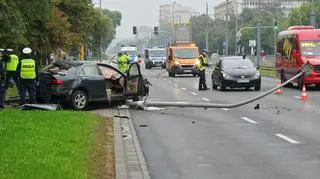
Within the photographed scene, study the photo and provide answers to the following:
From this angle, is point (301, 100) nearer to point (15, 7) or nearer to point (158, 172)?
point (15, 7)

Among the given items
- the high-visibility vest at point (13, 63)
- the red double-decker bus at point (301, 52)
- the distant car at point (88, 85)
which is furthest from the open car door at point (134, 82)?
the red double-decker bus at point (301, 52)

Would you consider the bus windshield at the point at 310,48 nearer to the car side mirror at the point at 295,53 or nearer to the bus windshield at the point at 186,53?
the car side mirror at the point at 295,53

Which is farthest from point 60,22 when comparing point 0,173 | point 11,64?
point 0,173

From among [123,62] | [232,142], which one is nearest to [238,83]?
[123,62]

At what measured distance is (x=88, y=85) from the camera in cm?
1933

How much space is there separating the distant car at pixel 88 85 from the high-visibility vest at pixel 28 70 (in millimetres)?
332

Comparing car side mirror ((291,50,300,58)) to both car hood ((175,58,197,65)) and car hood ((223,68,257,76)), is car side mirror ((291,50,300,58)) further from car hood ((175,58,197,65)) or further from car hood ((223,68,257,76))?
car hood ((175,58,197,65))

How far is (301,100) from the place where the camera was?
23594mm

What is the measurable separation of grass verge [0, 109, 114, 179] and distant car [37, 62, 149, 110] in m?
3.19

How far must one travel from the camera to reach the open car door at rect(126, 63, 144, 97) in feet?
65.3

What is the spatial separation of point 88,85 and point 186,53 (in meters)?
30.4

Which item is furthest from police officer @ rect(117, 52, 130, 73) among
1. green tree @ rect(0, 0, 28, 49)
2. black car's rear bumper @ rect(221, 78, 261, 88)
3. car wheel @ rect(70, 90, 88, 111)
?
car wheel @ rect(70, 90, 88, 111)

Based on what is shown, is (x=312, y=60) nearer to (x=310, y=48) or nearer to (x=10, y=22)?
(x=310, y=48)

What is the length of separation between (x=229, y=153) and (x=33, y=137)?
3.27m
